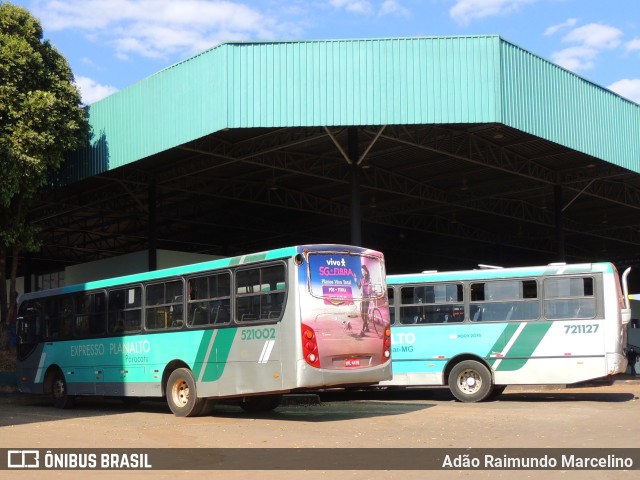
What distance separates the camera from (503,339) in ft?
61.2

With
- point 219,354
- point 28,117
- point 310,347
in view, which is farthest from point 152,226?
point 310,347

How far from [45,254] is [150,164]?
27.0 metres

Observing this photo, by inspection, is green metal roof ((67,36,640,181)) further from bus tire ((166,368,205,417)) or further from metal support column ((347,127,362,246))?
bus tire ((166,368,205,417))

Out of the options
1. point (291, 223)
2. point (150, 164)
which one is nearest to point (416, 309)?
point (150, 164)

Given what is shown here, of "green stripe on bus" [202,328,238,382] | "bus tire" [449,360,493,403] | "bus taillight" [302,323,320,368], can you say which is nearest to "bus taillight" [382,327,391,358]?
"bus taillight" [302,323,320,368]

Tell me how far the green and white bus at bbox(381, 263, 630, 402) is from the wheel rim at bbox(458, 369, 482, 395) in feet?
0.07

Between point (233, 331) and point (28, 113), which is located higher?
point (28, 113)

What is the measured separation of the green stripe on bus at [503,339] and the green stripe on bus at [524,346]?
0.57 ft

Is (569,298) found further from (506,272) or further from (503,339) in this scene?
(503,339)

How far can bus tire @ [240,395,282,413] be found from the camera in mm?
16734

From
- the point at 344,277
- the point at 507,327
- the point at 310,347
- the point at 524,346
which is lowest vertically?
the point at 524,346

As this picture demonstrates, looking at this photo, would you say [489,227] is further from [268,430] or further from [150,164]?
[268,430]

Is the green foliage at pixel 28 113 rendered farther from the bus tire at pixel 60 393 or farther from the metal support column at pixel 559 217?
the metal support column at pixel 559 217

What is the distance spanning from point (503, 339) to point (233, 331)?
22.2 ft
